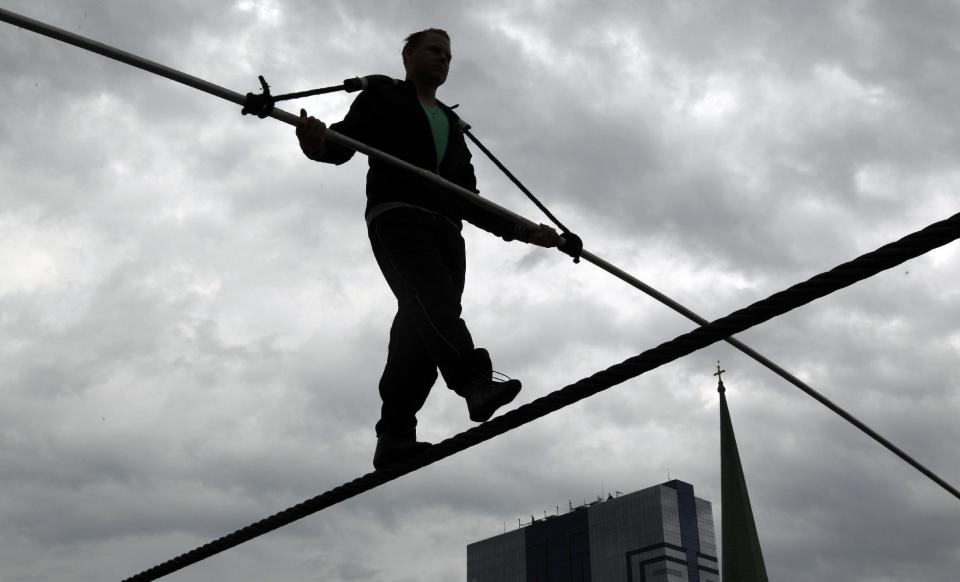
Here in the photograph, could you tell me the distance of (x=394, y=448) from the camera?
4.64 meters

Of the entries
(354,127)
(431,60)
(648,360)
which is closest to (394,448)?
(354,127)

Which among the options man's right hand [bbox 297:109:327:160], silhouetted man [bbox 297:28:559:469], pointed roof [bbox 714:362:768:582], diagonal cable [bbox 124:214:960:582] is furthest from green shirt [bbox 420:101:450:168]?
pointed roof [bbox 714:362:768:582]

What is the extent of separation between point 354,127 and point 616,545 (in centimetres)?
12856

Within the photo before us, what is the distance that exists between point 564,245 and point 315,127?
4.52ft

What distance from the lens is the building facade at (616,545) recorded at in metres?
124

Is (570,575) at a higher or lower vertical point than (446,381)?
higher

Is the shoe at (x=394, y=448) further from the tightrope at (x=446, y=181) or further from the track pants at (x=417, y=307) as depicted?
the tightrope at (x=446, y=181)

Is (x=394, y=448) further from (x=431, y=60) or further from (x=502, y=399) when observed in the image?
(x=431, y=60)

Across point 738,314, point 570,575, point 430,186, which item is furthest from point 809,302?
point 570,575

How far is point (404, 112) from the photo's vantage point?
489 cm

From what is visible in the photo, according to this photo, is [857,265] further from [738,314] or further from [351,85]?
[351,85]

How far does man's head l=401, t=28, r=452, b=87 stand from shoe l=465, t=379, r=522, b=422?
164 centimetres

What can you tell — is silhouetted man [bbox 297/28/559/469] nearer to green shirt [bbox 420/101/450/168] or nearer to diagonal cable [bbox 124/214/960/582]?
green shirt [bbox 420/101/450/168]

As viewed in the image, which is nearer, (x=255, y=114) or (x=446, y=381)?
(x=255, y=114)
